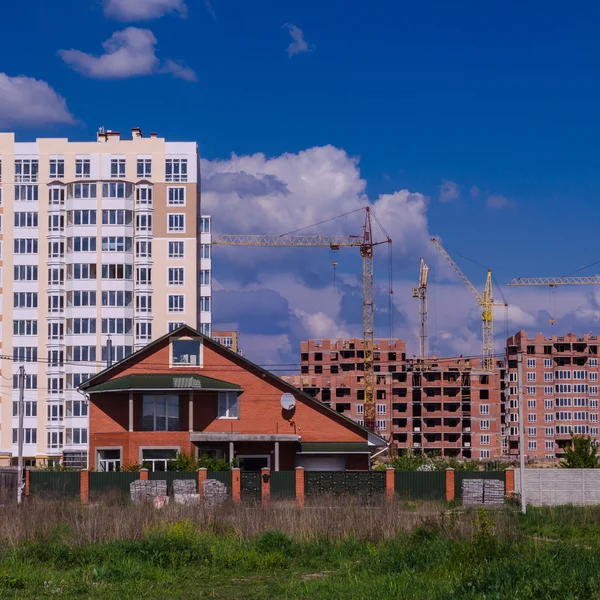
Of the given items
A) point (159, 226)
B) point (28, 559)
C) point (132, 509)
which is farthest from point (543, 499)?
point (159, 226)

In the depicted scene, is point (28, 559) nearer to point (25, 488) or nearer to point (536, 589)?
point (536, 589)

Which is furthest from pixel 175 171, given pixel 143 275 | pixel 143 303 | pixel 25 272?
pixel 25 272

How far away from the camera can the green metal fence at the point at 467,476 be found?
42.0m

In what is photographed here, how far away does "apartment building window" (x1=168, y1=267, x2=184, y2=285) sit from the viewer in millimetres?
101812

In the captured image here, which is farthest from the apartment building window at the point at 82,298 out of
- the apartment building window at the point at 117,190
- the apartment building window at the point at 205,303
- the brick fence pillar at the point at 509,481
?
the brick fence pillar at the point at 509,481

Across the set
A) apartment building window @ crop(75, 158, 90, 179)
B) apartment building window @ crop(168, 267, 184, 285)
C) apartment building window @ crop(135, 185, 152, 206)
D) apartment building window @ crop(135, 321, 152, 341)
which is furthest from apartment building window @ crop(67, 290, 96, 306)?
apartment building window @ crop(75, 158, 90, 179)

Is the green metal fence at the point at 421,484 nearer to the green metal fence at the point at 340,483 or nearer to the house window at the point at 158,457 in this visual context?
the green metal fence at the point at 340,483

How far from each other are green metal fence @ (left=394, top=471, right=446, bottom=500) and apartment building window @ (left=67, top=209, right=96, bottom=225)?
2648 inches

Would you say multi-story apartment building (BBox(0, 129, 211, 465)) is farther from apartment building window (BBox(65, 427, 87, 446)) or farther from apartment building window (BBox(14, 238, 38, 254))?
apartment building window (BBox(65, 427, 87, 446))

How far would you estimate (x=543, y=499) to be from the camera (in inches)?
1645

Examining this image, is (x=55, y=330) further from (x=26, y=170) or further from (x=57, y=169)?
(x=26, y=170)

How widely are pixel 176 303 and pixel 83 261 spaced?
34.6 ft

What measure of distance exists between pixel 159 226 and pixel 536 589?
296ft

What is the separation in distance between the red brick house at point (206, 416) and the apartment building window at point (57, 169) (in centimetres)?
5584
